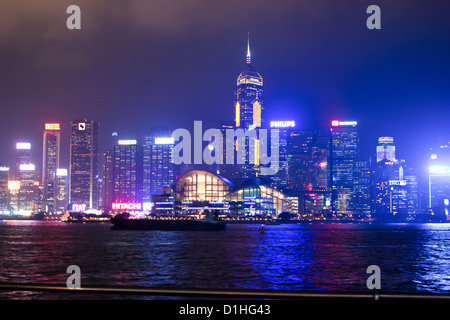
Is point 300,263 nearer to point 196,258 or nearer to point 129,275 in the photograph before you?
point 196,258

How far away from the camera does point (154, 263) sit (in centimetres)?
4700

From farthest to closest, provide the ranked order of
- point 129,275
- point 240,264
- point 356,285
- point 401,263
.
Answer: point 401,263 < point 240,264 < point 129,275 < point 356,285
